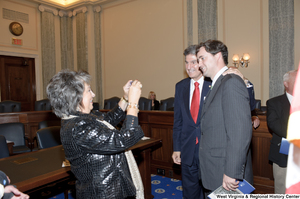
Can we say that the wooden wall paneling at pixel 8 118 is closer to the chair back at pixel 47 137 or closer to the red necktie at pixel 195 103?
the chair back at pixel 47 137

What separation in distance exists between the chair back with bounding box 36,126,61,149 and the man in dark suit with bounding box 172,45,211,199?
1.74m

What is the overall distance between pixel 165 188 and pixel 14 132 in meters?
2.77

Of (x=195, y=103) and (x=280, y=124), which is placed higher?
(x=195, y=103)

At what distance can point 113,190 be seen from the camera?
132 cm

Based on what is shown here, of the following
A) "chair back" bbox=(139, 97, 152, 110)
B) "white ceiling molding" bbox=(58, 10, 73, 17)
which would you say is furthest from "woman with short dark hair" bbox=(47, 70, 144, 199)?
"white ceiling molding" bbox=(58, 10, 73, 17)

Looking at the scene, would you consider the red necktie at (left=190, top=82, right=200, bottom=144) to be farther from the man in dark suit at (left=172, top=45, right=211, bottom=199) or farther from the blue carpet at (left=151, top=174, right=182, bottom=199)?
the blue carpet at (left=151, top=174, right=182, bottom=199)

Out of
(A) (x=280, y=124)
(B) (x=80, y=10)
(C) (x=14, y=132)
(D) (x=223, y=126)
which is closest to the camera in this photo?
(D) (x=223, y=126)

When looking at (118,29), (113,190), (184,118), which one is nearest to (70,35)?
(118,29)

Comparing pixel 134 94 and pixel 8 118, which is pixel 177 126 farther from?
pixel 8 118

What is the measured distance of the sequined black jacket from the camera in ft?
4.13

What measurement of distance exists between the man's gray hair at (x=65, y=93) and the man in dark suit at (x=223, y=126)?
876 millimetres

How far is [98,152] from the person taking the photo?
4.18ft

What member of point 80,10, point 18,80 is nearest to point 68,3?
point 80,10

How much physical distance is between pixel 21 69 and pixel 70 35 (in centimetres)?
262
